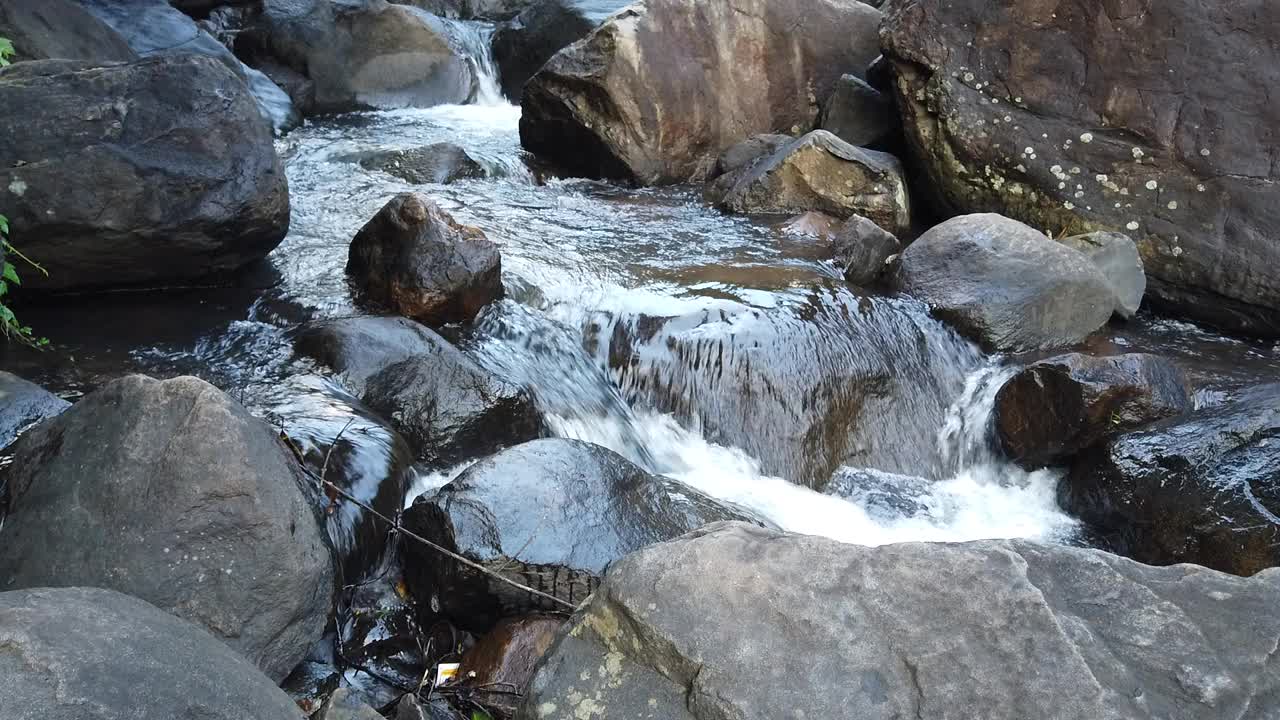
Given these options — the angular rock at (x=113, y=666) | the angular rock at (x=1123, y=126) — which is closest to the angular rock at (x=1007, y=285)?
the angular rock at (x=1123, y=126)

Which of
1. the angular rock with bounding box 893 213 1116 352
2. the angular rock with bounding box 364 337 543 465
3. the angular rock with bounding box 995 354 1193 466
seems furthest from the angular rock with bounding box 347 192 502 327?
the angular rock with bounding box 995 354 1193 466

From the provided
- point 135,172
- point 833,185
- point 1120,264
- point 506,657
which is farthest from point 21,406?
point 1120,264

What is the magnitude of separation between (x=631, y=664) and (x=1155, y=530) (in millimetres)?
3929

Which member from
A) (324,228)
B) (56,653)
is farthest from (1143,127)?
(56,653)

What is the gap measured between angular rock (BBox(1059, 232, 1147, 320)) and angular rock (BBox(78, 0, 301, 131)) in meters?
7.30

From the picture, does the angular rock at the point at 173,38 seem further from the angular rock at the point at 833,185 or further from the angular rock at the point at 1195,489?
the angular rock at the point at 1195,489

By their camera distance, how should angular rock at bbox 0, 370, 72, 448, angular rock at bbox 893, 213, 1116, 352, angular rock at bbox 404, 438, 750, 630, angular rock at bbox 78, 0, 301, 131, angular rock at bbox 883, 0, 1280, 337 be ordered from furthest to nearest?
1. angular rock at bbox 78, 0, 301, 131
2. angular rock at bbox 883, 0, 1280, 337
3. angular rock at bbox 893, 213, 1116, 352
4. angular rock at bbox 0, 370, 72, 448
5. angular rock at bbox 404, 438, 750, 630

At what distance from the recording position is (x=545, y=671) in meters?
1.96

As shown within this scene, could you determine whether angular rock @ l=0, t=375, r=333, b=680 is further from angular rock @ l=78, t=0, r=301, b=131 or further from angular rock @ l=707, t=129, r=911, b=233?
angular rock @ l=78, t=0, r=301, b=131

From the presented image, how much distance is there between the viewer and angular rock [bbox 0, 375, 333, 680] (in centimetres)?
295

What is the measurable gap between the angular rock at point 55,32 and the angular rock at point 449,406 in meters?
3.96

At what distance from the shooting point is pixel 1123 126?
289 inches

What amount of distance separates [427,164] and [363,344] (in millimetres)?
3935

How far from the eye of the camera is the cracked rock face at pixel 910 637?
5.77 ft
